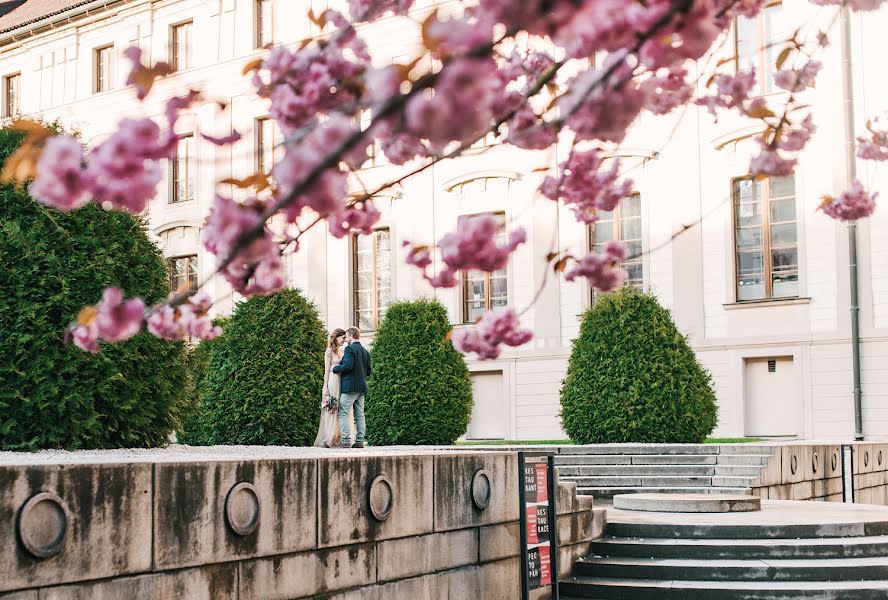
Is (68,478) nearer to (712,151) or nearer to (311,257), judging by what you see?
(712,151)

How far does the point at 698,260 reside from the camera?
26766 mm

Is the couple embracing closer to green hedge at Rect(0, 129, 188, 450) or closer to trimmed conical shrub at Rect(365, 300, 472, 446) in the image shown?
trimmed conical shrub at Rect(365, 300, 472, 446)

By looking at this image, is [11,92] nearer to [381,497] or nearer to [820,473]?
[820,473]

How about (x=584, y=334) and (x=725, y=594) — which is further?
(x=584, y=334)

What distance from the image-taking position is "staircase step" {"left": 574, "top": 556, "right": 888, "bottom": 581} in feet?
33.4

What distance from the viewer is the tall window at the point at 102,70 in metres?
39.0

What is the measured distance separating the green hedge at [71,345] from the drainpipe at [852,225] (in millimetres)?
17625

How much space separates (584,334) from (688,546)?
9.37 meters

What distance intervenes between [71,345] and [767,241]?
20051mm

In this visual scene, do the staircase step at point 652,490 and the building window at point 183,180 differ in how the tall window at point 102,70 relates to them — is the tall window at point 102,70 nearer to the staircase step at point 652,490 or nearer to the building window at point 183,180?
the building window at point 183,180

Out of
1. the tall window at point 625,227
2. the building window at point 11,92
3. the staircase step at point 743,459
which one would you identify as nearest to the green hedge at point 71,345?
the staircase step at point 743,459

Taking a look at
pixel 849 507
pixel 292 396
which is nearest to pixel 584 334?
pixel 292 396

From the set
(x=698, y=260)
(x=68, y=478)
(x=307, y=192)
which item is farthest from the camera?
(x=698, y=260)

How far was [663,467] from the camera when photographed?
55.6 feet
